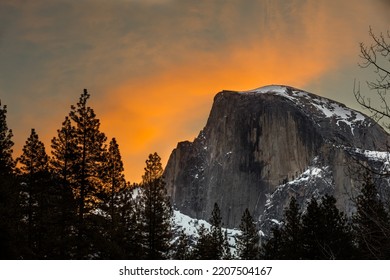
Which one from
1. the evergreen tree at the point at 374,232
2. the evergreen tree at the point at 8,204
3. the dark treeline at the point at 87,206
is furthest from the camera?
the dark treeline at the point at 87,206

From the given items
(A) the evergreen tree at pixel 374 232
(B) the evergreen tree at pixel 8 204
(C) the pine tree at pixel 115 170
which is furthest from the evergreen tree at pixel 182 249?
(A) the evergreen tree at pixel 374 232

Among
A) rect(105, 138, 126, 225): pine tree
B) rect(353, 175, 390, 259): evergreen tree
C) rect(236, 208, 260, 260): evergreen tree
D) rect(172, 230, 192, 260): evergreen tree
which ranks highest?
rect(105, 138, 126, 225): pine tree

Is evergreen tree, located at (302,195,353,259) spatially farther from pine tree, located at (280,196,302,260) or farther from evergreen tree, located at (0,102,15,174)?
A: evergreen tree, located at (0,102,15,174)

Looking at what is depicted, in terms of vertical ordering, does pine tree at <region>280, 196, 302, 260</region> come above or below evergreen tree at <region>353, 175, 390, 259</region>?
above

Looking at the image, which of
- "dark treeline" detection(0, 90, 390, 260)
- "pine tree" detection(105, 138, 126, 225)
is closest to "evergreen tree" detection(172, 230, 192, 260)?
"dark treeline" detection(0, 90, 390, 260)

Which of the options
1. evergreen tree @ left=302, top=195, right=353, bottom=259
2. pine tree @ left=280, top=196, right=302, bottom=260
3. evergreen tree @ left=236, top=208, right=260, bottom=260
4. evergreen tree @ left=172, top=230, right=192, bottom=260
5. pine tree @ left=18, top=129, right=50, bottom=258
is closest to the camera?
evergreen tree @ left=302, top=195, right=353, bottom=259

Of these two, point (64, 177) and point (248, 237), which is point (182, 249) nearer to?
point (64, 177)

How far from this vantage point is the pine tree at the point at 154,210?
28.8m

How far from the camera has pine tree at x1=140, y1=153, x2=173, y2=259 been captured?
28828 millimetres

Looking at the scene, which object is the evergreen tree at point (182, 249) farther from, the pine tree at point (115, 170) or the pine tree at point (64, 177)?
the pine tree at point (64, 177)

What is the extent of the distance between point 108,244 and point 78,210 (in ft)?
9.67

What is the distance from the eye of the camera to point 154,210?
2934 cm

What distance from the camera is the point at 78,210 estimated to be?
20500 mm

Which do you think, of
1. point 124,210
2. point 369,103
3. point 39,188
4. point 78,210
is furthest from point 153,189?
point 369,103
